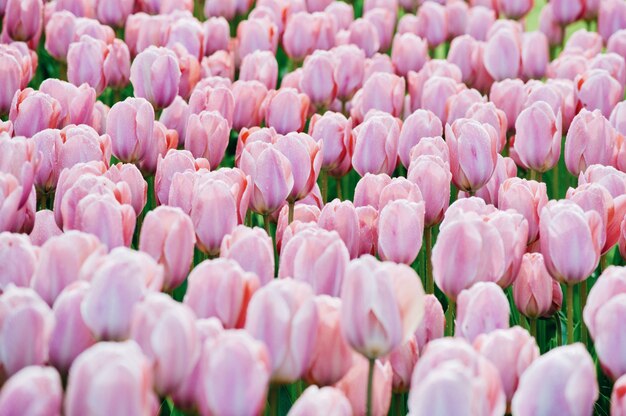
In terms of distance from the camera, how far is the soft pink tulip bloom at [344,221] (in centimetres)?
162

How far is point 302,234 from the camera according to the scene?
138 cm

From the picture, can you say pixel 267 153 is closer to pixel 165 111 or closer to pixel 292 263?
pixel 292 263

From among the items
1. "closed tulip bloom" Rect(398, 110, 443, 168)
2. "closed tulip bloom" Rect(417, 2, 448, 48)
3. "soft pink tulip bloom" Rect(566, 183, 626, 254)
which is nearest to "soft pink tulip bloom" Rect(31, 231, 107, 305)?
"soft pink tulip bloom" Rect(566, 183, 626, 254)

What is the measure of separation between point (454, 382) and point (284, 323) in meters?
0.21

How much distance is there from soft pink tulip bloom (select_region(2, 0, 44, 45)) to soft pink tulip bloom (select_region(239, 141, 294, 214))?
1.29 meters

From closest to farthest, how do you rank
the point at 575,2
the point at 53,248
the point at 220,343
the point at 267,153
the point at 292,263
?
1. the point at 220,343
2. the point at 53,248
3. the point at 292,263
4. the point at 267,153
5. the point at 575,2

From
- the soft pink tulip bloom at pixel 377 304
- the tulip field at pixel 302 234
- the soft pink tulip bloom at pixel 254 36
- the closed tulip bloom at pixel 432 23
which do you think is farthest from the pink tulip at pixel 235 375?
the closed tulip bloom at pixel 432 23

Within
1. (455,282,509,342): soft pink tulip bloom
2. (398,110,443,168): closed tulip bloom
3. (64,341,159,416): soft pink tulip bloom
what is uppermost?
(64,341,159,416): soft pink tulip bloom

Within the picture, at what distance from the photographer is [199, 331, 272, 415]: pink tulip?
1.04m

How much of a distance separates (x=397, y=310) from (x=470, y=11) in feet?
8.42

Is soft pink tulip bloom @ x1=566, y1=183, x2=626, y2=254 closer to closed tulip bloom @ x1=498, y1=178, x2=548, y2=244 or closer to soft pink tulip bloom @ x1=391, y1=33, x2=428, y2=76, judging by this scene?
closed tulip bloom @ x1=498, y1=178, x2=548, y2=244

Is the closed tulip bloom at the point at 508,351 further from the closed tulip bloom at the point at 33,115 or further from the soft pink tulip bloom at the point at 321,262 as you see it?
the closed tulip bloom at the point at 33,115

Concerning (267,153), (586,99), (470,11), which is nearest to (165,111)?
(267,153)

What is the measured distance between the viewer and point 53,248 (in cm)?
129
